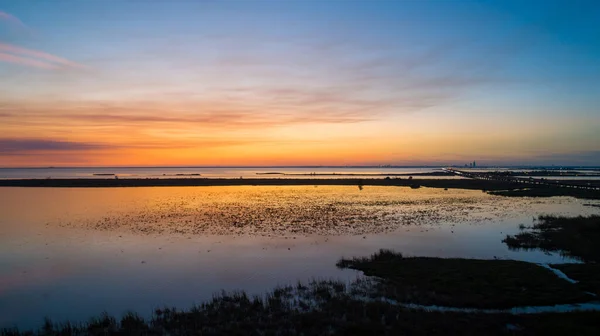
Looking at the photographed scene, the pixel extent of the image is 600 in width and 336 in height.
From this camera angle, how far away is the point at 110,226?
39188 millimetres

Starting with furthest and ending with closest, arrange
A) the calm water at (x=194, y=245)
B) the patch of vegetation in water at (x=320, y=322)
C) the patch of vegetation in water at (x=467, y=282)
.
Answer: the calm water at (x=194, y=245) < the patch of vegetation in water at (x=467, y=282) < the patch of vegetation in water at (x=320, y=322)

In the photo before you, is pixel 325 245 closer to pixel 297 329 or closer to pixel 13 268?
pixel 297 329

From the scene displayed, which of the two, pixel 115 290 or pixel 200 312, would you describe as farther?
pixel 115 290

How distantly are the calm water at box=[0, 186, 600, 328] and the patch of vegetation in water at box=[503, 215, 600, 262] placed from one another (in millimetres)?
1636

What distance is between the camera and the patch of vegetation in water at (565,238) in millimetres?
26609

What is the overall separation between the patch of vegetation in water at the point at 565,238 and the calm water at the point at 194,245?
164cm

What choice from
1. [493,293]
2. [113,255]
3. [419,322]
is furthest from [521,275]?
[113,255]

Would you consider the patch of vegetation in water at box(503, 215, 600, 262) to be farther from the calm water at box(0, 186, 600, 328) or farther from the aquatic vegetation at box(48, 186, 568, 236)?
the aquatic vegetation at box(48, 186, 568, 236)

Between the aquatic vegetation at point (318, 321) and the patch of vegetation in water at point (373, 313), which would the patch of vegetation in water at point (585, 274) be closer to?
the patch of vegetation in water at point (373, 313)

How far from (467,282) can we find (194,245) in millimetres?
20232

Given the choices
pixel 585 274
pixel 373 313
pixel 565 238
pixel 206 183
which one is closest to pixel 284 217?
pixel 565 238

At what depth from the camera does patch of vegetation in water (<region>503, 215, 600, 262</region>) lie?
1048 inches

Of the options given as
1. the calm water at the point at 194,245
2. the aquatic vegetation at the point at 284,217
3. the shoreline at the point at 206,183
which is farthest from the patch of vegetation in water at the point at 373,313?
the shoreline at the point at 206,183

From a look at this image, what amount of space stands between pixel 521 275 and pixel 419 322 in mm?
9061
